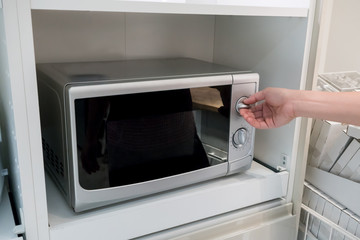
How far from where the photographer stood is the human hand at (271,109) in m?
0.86

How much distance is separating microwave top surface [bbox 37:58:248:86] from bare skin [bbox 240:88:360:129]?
10cm

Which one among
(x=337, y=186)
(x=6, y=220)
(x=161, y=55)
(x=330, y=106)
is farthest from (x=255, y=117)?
(x=6, y=220)

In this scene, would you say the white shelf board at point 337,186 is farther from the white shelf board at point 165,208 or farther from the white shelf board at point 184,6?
the white shelf board at point 184,6

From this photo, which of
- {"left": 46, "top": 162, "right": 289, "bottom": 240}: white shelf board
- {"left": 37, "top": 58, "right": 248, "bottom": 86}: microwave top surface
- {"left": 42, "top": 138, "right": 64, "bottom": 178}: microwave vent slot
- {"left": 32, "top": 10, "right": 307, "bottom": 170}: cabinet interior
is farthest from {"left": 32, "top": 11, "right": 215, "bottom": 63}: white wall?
{"left": 46, "top": 162, "right": 289, "bottom": 240}: white shelf board

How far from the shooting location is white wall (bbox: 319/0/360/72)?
1.33 meters

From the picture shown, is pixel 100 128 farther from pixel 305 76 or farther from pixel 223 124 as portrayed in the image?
pixel 305 76

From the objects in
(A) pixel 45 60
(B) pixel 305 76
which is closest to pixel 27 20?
(A) pixel 45 60

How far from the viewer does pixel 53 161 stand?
0.89m

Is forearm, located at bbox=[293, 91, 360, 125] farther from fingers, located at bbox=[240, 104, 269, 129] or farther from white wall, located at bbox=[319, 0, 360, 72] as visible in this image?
white wall, located at bbox=[319, 0, 360, 72]

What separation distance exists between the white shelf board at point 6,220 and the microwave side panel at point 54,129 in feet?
0.37

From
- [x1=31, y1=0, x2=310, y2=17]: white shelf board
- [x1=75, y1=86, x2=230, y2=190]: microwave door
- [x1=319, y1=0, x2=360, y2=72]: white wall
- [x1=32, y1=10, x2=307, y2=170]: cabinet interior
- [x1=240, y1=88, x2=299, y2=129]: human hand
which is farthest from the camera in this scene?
[x1=319, y1=0, x2=360, y2=72]: white wall

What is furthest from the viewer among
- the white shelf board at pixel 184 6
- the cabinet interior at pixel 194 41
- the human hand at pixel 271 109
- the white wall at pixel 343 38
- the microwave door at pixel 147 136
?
the white wall at pixel 343 38

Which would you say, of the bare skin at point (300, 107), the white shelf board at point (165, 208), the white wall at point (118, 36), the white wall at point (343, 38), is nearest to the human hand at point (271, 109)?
the bare skin at point (300, 107)

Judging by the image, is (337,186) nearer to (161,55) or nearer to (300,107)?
(300,107)
